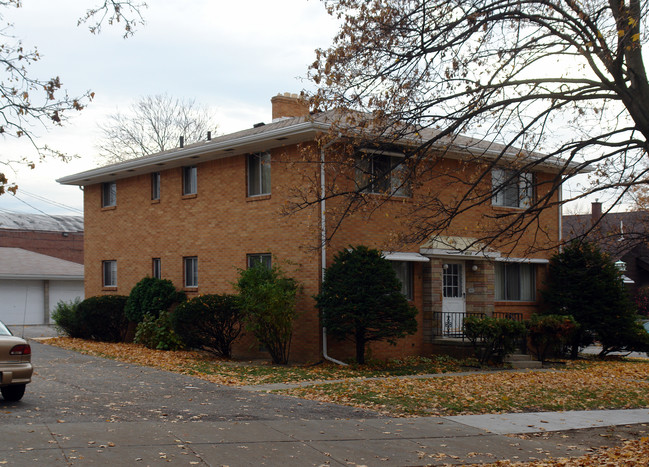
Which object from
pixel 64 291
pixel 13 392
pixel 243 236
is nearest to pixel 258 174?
pixel 243 236

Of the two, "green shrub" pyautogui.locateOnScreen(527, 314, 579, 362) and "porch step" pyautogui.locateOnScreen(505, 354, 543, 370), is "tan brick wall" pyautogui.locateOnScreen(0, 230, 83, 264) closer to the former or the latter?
"green shrub" pyautogui.locateOnScreen(527, 314, 579, 362)

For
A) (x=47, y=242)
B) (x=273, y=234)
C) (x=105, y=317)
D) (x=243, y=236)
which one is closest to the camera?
(x=273, y=234)

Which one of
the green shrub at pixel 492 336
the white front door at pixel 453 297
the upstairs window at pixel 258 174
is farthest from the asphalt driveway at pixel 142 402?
the white front door at pixel 453 297

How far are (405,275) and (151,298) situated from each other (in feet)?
24.6

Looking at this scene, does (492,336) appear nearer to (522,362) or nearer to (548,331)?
(522,362)

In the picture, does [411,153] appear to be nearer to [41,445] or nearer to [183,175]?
[41,445]

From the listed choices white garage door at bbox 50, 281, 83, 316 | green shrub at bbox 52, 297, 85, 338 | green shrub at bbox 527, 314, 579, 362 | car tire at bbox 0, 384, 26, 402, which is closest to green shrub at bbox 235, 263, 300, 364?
green shrub at bbox 527, 314, 579, 362

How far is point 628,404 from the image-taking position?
13164mm

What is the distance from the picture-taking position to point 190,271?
72.6 feet

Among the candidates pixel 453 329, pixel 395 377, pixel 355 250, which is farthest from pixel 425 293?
pixel 395 377

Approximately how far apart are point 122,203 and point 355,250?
1076cm

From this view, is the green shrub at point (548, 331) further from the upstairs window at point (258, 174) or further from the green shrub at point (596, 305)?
the upstairs window at point (258, 174)

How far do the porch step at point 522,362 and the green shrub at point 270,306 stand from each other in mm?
5659

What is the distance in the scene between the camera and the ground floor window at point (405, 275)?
64.8ft
